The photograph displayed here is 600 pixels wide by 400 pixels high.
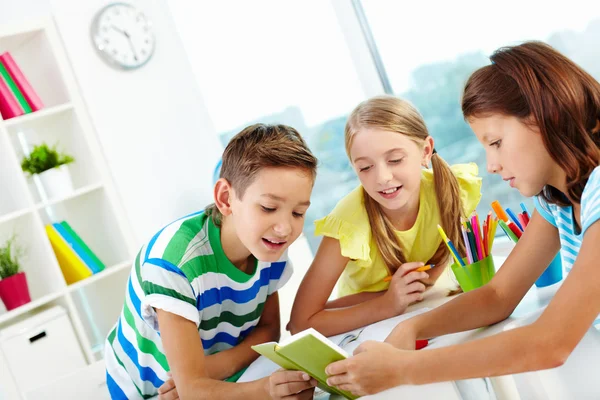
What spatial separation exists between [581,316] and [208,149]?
2.63 m

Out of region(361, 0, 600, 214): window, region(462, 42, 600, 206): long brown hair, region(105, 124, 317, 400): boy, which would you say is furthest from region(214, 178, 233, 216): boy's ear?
region(361, 0, 600, 214): window

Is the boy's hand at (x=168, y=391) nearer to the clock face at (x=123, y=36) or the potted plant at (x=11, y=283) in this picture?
the potted plant at (x=11, y=283)

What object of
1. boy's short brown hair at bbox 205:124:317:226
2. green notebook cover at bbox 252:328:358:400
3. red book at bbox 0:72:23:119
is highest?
red book at bbox 0:72:23:119

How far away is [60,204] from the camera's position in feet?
9.83

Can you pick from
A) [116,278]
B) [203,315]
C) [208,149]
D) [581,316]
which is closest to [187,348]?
[203,315]

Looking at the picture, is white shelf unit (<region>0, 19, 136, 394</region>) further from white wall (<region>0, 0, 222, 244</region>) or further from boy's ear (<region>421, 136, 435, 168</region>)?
boy's ear (<region>421, 136, 435, 168</region>)

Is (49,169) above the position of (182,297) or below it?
above

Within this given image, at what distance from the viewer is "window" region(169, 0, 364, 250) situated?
3.34 metres

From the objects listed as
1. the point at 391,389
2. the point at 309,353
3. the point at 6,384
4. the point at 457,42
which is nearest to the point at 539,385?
the point at 391,389

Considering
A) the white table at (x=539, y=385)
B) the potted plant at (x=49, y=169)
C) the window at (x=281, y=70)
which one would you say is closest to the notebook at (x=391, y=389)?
the white table at (x=539, y=385)

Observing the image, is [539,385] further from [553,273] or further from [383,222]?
[383,222]

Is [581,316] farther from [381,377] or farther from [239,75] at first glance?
[239,75]

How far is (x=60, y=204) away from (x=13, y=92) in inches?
21.0

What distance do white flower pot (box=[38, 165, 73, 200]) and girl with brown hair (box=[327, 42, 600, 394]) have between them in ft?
6.85
